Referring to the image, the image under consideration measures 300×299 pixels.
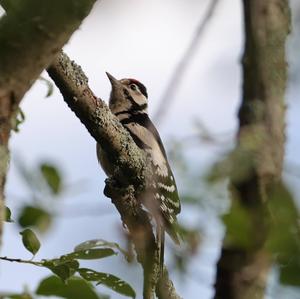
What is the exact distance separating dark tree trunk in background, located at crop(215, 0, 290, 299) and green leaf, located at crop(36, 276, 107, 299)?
1.71 ft

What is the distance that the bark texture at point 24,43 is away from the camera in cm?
122

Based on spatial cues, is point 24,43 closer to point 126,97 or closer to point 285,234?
point 285,234

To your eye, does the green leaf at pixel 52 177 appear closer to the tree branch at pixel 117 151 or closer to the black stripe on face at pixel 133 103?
the tree branch at pixel 117 151

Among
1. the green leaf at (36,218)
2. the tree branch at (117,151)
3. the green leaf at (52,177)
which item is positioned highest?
the tree branch at (117,151)

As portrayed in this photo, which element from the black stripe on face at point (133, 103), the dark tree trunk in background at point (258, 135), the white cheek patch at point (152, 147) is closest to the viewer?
the dark tree trunk in background at point (258, 135)

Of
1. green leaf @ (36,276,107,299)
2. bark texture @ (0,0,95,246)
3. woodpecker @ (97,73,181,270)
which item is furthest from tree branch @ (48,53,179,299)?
bark texture @ (0,0,95,246)

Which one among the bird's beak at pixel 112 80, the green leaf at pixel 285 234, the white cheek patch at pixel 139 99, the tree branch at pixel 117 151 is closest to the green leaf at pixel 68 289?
the tree branch at pixel 117 151

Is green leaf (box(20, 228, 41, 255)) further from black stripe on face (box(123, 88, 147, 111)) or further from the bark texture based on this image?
black stripe on face (box(123, 88, 147, 111))

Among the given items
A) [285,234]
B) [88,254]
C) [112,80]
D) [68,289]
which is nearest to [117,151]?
[88,254]

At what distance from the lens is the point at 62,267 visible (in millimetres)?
2301

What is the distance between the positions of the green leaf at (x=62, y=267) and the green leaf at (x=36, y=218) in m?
0.77

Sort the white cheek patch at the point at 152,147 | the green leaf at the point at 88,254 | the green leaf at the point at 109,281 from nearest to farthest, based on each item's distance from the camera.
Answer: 1. the green leaf at the point at 109,281
2. the green leaf at the point at 88,254
3. the white cheek patch at the point at 152,147

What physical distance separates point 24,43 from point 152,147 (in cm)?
429

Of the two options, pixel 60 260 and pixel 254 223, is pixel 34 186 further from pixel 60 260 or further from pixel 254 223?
pixel 60 260
